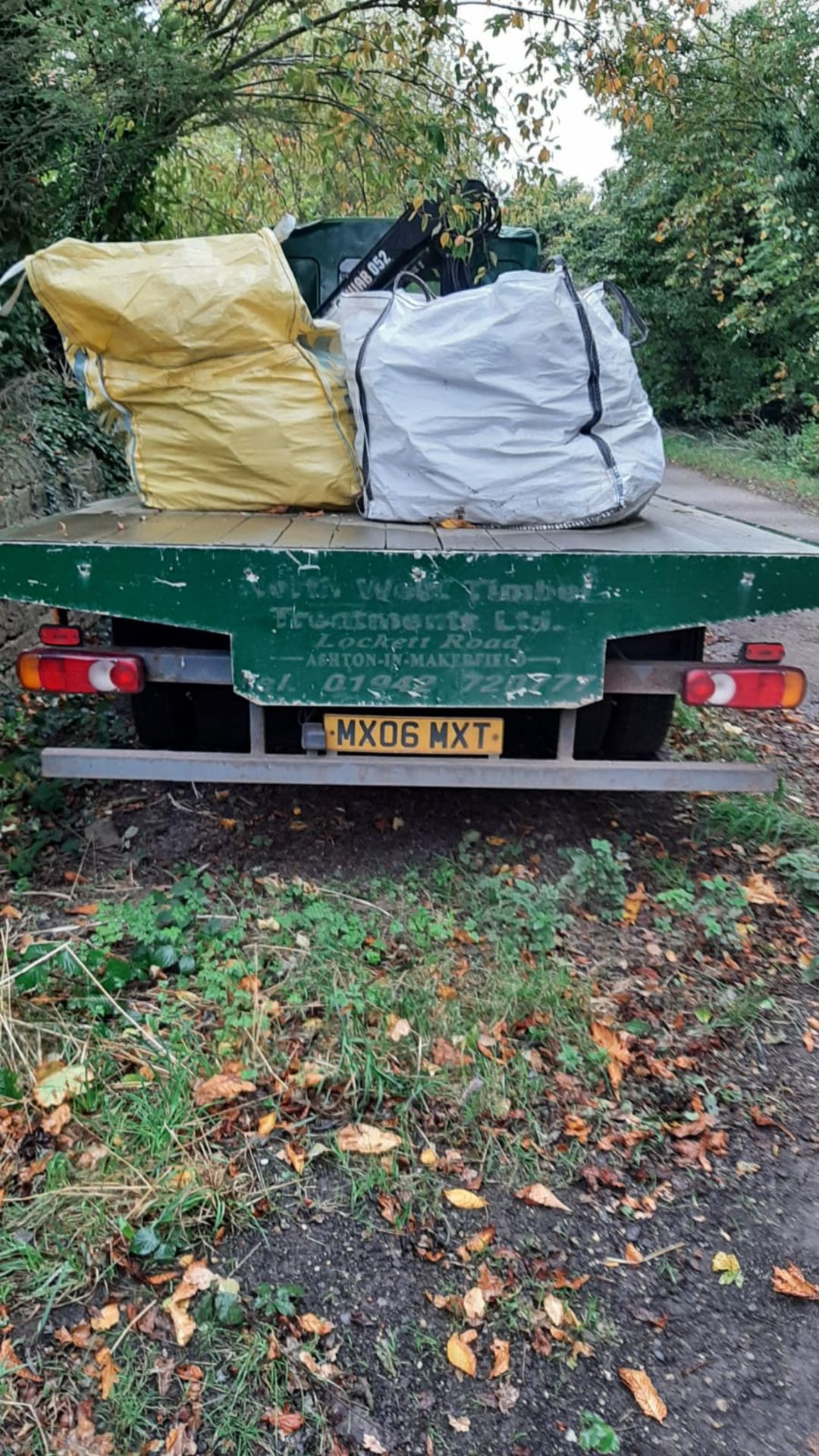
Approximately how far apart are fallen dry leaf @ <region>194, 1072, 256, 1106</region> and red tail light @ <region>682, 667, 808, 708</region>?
5.77 ft

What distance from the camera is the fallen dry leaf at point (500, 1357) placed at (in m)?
1.76

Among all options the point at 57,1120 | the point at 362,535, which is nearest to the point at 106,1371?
the point at 57,1120

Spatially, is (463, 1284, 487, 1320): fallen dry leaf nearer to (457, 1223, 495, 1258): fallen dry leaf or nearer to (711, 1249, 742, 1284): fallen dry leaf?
(457, 1223, 495, 1258): fallen dry leaf

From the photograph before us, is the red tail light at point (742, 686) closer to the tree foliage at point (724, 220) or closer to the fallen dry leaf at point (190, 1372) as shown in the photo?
the fallen dry leaf at point (190, 1372)

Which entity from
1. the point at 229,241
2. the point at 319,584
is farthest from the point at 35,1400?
the point at 229,241

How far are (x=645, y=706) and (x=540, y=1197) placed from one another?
1.93 m

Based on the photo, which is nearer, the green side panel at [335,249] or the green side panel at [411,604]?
the green side panel at [411,604]

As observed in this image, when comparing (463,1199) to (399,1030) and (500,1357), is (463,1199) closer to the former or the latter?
(500,1357)

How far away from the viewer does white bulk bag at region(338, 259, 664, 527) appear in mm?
3189

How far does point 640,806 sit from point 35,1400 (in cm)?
288

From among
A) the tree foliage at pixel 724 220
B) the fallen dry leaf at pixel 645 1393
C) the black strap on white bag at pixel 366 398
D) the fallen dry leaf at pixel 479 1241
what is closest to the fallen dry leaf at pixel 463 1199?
the fallen dry leaf at pixel 479 1241

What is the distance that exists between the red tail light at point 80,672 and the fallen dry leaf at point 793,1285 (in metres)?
2.29

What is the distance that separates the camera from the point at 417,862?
343 cm

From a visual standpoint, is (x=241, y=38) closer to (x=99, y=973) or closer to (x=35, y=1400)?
(x=99, y=973)
